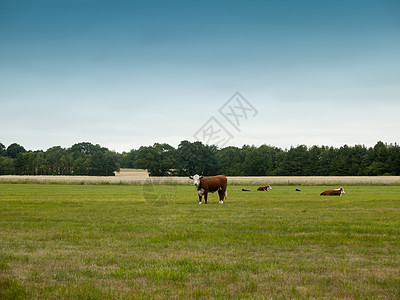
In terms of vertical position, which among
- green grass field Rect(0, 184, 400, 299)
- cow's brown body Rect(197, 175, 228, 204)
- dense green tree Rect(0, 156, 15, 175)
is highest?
dense green tree Rect(0, 156, 15, 175)

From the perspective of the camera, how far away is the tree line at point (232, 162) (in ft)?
360

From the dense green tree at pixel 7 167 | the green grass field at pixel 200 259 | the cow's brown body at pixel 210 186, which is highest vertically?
the dense green tree at pixel 7 167

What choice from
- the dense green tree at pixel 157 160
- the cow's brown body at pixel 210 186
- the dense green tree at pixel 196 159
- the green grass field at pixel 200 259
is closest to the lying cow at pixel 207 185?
the cow's brown body at pixel 210 186

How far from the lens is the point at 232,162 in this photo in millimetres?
148875

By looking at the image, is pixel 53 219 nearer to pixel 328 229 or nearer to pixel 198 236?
pixel 198 236

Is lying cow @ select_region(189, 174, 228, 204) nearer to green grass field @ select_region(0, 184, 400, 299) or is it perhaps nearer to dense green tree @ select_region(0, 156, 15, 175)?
green grass field @ select_region(0, 184, 400, 299)

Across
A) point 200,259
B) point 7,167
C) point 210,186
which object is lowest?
point 200,259

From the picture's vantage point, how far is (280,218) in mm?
15492

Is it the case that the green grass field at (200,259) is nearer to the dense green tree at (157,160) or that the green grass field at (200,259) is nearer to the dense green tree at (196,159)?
the dense green tree at (196,159)

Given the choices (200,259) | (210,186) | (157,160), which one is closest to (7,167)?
(157,160)

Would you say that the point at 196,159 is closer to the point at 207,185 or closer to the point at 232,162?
the point at 232,162

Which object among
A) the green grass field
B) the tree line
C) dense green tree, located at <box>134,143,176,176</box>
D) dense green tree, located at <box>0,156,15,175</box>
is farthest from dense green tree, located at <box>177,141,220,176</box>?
the green grass field

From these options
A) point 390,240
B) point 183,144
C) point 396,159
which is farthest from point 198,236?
point 396,159

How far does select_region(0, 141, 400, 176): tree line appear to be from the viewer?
110m
